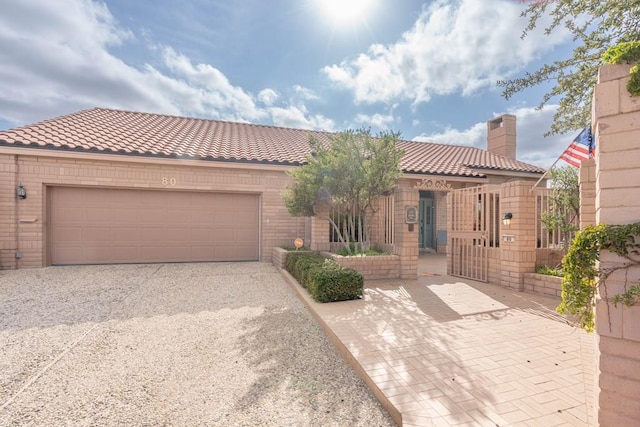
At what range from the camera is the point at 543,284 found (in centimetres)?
618

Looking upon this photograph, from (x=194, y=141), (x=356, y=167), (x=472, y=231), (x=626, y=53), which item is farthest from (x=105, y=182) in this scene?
(x=626, y=53)

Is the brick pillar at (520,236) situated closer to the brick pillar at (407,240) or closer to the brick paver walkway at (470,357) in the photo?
the brick paver walkway at (470,357)

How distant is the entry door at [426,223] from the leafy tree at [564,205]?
7088 millimetres

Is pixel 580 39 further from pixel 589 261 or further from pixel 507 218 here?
pixel 589 261

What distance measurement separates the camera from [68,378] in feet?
10.6

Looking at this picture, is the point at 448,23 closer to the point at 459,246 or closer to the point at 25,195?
the point at 459,246

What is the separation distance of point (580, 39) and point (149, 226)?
1168 cm

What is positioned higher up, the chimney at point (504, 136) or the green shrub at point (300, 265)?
the chimney at point (504, 136)

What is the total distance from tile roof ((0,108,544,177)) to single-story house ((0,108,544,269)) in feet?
0.17

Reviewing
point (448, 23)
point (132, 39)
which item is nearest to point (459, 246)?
point (448, 23)

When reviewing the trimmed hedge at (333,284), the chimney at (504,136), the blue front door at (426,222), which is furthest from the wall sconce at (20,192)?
the chimney at (504,136)

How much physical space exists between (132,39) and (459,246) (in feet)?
39.8

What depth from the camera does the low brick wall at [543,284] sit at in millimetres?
5941

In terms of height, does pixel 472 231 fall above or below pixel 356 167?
below
